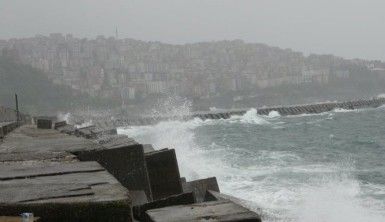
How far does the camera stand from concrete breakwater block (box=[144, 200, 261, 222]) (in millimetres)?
2285

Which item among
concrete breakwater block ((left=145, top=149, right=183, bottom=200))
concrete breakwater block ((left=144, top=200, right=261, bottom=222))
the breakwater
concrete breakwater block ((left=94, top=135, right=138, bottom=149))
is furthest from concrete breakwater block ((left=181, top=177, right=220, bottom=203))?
concrete breakwater block ((left=144, top=200, right=261, bottom=222))

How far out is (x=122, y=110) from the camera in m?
111

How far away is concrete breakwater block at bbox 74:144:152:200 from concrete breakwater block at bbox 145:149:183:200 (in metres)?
0.96

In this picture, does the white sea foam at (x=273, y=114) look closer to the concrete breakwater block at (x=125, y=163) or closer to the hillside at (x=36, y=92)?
the hillside at (x=36, y=92)

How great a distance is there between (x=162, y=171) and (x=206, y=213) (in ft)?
8.50

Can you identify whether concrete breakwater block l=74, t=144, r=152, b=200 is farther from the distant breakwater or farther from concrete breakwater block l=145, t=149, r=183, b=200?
the distant breakwater

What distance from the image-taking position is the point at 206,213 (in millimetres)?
2391

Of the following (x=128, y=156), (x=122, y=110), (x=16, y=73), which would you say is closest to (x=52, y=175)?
(x=128, y=156)

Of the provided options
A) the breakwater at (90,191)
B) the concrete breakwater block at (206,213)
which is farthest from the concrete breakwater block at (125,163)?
the concrete breakwater block at (206,213)

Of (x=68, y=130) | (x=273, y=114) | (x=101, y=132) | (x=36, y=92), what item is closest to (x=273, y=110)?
(x=273, y=114)

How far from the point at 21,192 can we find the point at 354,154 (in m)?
23.5

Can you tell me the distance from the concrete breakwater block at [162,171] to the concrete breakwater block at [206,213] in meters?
2.33

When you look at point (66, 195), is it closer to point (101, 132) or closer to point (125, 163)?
point (125, 163)

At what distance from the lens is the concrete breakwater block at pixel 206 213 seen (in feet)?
7.50
